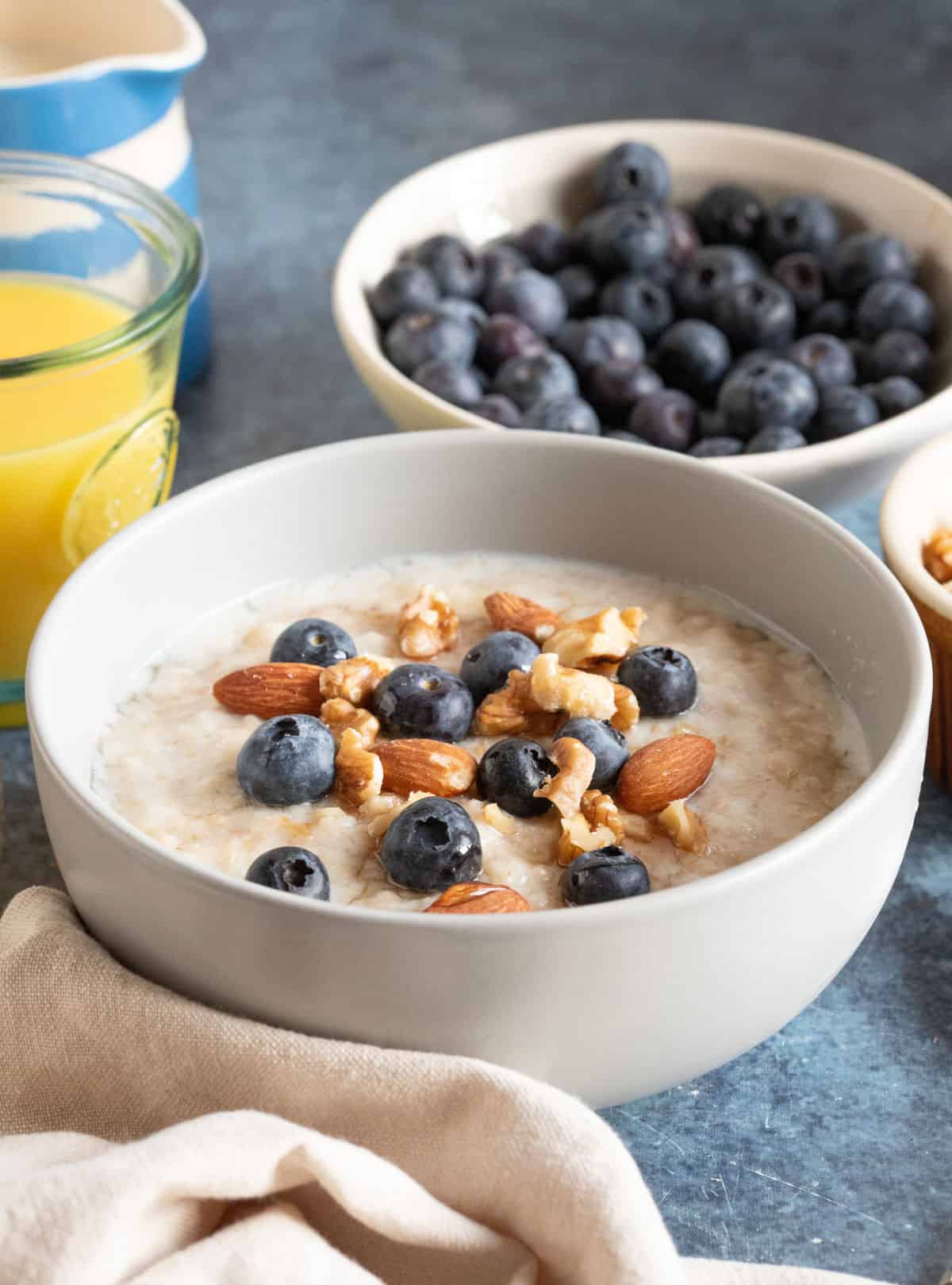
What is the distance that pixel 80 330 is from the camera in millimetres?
1182

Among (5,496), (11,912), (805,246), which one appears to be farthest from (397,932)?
(805,246)

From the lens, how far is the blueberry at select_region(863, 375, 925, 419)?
1.26m

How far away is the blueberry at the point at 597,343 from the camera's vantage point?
52.6 inches

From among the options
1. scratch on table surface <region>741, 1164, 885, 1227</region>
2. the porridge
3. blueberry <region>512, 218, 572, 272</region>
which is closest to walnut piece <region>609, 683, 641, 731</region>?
the porridge

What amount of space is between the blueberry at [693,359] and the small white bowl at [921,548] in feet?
0.94

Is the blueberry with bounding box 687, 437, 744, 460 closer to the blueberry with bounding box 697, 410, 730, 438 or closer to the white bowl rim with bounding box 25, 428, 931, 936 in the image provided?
the blueberry with bounding box 697, 410, 730, 438

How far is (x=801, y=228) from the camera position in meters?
1.45

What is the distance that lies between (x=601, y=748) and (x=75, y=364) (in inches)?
17.2

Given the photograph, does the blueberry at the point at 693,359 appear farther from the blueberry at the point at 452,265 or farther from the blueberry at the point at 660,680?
the blueberry at the point at 660,680

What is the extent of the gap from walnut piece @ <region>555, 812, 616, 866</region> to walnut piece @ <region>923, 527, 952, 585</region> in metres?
0.34

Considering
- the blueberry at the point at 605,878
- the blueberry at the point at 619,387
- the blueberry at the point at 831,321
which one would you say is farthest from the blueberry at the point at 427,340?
the blueberry at the point at 605,878

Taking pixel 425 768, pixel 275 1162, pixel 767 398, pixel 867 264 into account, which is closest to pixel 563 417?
pixel 767 398

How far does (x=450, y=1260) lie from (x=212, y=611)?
465 millimetres

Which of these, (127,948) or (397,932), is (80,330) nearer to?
(127,948)
